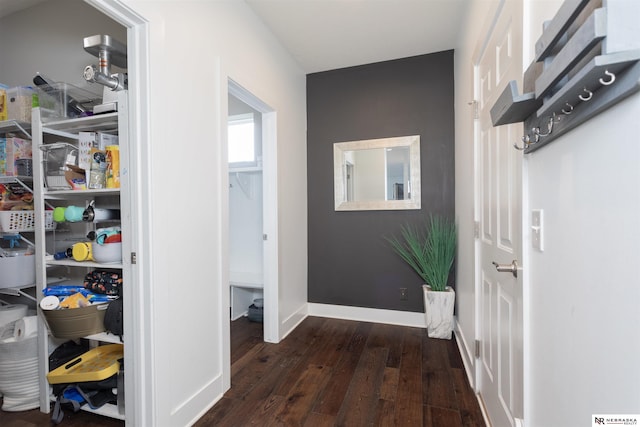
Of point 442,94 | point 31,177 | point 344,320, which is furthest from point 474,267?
point 31,177

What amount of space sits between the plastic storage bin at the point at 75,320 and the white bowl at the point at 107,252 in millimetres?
238

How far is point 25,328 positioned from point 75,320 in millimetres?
552

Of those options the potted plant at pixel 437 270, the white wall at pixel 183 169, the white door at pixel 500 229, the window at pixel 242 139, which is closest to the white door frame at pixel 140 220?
the white wall at pixel 183 169

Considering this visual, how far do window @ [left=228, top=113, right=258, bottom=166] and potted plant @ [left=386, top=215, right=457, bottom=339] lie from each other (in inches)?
78.6

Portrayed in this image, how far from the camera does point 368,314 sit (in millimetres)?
2977

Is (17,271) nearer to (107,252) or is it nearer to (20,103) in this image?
(107,252)

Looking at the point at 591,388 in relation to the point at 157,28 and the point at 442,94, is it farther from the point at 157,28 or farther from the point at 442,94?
the point at 442,94

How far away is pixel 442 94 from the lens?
9.10 feet

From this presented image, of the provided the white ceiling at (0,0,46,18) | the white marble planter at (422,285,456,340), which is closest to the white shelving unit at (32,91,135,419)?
the white ceiling at (0,0,46,18)

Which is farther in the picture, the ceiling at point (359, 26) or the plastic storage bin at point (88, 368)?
the ceiling at point (359, 26)

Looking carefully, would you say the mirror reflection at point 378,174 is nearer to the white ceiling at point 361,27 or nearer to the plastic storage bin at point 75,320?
the white ceiling at point 361,27

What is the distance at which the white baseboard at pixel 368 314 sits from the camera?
9.28 feet

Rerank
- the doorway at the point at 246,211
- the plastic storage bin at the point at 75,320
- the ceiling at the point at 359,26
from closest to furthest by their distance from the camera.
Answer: the plastic storage bin at the point at 75,320, the ceiling at the point at 359,26, the doorway at the point at 246,211

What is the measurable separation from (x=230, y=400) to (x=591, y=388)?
1786 millimetres
